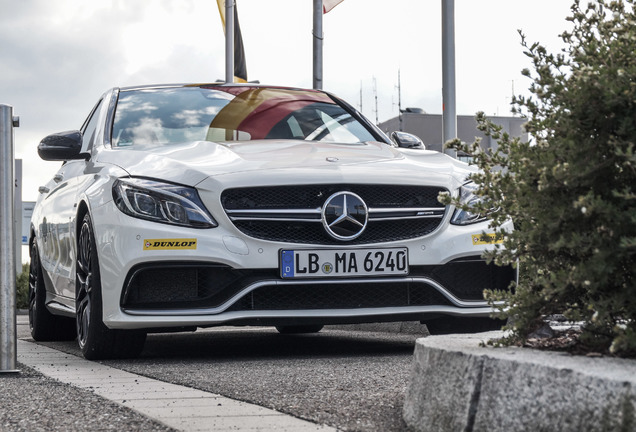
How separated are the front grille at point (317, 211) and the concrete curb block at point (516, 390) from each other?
2346 mm

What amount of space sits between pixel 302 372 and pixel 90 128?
3.33 m

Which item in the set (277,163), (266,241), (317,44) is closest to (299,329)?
(277,163)

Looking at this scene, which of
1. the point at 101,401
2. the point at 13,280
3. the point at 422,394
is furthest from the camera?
the point at 13,280

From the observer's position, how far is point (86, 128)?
755cm

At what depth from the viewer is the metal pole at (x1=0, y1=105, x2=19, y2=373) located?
473cm

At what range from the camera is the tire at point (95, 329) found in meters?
5.30

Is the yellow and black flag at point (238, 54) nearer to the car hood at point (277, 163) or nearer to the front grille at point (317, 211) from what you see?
the car hood at point (277, 163)

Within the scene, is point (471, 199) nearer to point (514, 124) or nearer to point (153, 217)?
point (153, 217)

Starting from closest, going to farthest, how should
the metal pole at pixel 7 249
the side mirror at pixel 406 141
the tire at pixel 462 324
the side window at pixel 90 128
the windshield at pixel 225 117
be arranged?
the metal pole at pixel 7 249 → the tire at pixel 462 324 → the windshield at pixel 225 117 → the side window at pixel 90 128 → the side mirror at pixel 406 141

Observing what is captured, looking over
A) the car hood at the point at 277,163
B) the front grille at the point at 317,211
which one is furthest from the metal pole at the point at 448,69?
the front grille at the point at 317,211

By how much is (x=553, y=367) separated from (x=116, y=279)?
3.22 m

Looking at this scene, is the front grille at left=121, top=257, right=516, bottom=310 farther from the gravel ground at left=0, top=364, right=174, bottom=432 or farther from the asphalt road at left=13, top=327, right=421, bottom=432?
the gravel ground at left=0, top=364, right=174, bottom=432

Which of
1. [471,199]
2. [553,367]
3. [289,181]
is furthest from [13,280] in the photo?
[553,367]

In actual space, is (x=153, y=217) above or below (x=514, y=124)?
below
